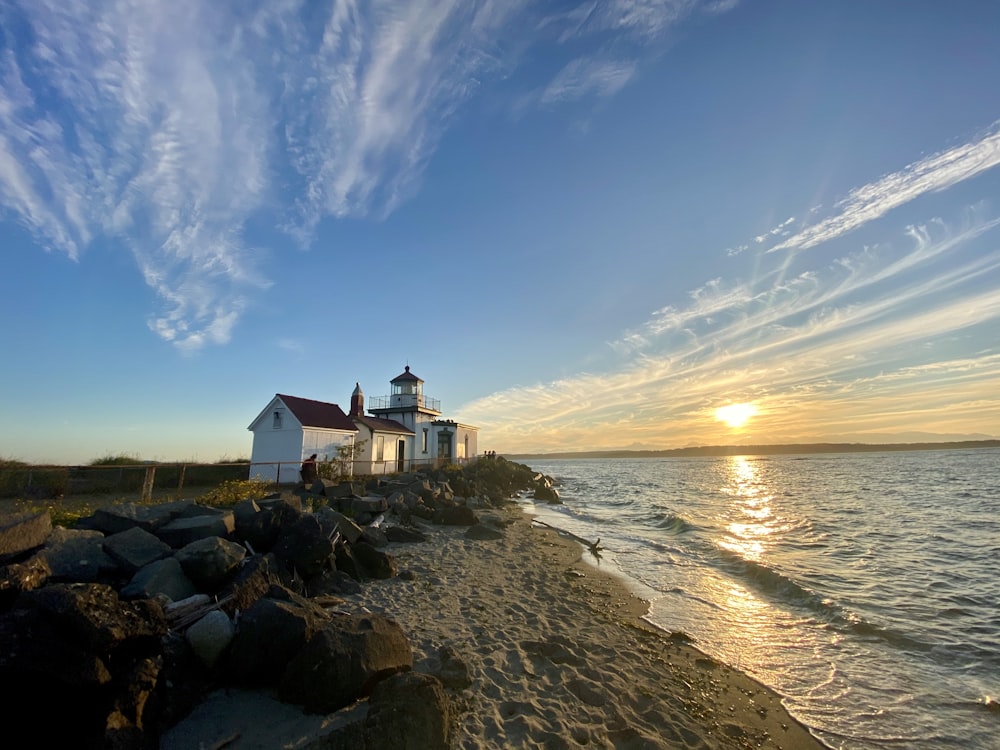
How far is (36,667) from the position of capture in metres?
3.47

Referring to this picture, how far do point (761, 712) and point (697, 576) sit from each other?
6716 mm

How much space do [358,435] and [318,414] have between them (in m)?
3.41

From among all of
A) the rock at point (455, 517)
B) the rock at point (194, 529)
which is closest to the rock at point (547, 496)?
the rock at point (455, 517)

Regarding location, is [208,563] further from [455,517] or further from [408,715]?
[455,517]

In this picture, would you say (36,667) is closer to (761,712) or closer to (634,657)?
(634,657)

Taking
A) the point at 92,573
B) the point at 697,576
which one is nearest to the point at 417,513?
the point at 697,576

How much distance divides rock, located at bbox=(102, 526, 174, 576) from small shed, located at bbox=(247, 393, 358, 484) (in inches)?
707

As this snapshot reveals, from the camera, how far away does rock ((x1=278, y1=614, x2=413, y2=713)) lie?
432 cm

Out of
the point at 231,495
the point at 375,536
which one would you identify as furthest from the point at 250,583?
the point at 231,495

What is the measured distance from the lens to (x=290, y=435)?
25125 mm

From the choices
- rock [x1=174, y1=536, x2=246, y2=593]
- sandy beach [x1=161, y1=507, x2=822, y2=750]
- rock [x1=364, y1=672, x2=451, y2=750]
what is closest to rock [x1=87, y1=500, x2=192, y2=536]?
rock [x1=174, y1=536, x2=246, y2=593]

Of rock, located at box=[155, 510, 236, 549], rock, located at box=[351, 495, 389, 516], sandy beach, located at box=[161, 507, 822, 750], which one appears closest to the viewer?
Result: sandy beach, located at box=[161, 507, 822, 750]

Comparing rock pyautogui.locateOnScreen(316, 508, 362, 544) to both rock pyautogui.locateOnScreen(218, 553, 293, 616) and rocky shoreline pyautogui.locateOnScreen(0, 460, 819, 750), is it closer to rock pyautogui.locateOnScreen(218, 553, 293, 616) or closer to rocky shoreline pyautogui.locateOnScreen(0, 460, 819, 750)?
rocky shoreline pyautogui.locateOnScreen(0, 460, 819, 750)

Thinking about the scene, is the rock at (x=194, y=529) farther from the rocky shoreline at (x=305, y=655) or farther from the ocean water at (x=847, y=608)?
the ocean water at (x=847, y=608)
